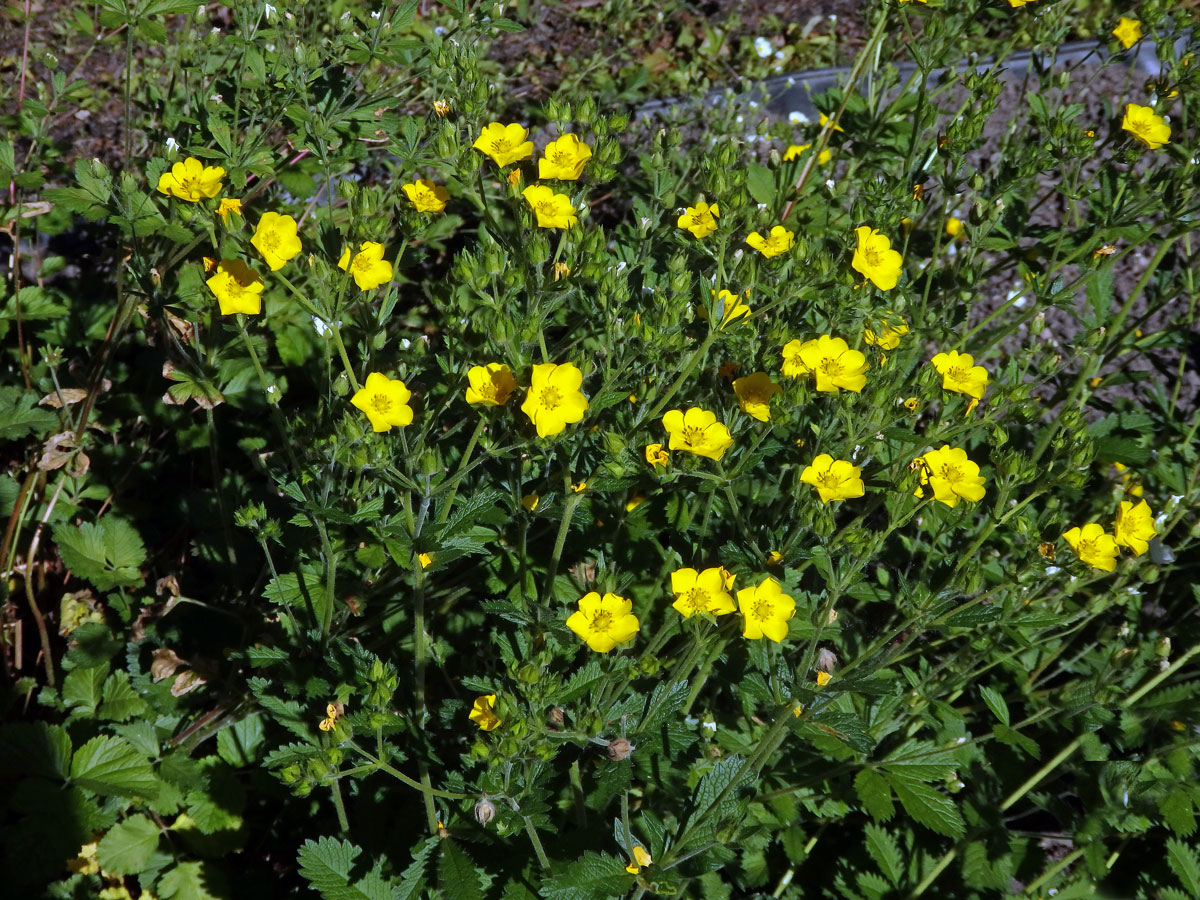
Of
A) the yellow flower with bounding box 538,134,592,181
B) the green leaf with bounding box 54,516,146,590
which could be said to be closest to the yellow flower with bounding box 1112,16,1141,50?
the yellow flower with bounding box 538,134,592,181

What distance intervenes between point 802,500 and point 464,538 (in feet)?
2.63

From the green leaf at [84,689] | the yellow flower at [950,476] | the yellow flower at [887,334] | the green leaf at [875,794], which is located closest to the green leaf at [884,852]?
the green leaf at [875,794]

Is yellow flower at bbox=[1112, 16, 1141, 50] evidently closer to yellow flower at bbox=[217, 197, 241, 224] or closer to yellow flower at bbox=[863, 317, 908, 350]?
yellow flower at bbox=[863, 317, 908, 350]

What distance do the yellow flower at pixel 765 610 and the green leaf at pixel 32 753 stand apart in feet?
6.06

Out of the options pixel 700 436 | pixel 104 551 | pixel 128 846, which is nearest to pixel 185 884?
pixel 128 846

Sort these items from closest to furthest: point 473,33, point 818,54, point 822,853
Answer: point 473,33 → point 822,853 → point 818,54

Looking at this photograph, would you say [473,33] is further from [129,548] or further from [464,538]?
[129,548]

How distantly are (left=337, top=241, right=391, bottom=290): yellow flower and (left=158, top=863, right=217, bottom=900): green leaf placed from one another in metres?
1.71

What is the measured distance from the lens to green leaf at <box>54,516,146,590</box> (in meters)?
2.67

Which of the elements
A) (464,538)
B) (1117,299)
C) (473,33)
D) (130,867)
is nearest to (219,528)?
(130,867)

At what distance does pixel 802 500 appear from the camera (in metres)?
2.10

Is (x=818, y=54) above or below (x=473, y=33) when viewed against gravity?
below

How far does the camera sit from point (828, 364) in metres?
2.17

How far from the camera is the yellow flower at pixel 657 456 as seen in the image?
2.06 metres
